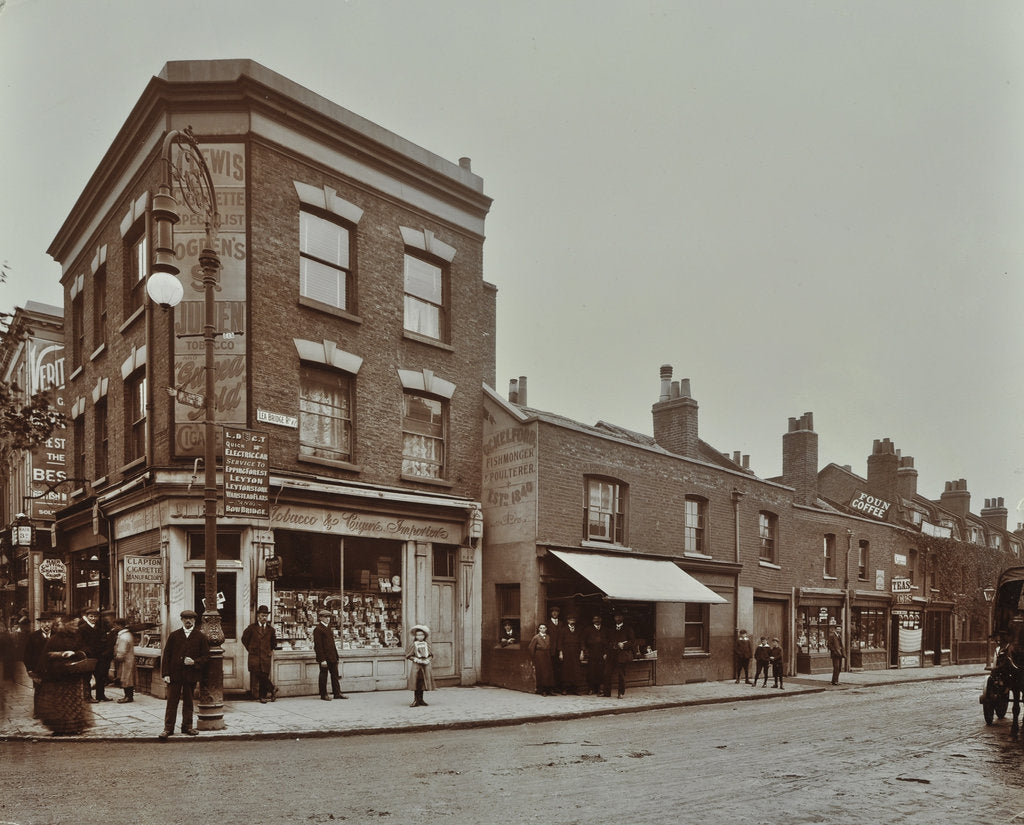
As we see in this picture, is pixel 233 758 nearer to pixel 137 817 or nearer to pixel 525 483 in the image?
pixel 137 817

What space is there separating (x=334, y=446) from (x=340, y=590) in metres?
2.92

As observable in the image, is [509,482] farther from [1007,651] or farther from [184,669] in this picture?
[1007,651]

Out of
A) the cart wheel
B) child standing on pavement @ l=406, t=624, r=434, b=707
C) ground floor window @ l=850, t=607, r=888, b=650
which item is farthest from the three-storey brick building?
ground floor window @ l=850, t=607, r=888, b=650

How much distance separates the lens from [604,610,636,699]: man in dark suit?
18.2 meters

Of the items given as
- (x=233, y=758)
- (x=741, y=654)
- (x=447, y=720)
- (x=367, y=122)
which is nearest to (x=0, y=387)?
(x=233, y=758)

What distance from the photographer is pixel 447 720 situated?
44.5 feet

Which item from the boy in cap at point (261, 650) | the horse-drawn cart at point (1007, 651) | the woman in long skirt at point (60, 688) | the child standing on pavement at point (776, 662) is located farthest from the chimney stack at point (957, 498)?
the woman in long skirt at point (60, 688)

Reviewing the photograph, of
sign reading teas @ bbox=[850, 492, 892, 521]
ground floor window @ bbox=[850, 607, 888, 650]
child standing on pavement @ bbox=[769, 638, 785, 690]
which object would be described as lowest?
ground floor window @ bbox=[850, 607, 888, 650]

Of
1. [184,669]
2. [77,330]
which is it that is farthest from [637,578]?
[77,330]

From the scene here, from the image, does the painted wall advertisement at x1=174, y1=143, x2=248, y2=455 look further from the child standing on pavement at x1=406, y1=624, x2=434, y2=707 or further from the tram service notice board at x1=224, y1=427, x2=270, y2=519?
the child standing on pavement at x1=406, y1=624, x2=434, y2=707

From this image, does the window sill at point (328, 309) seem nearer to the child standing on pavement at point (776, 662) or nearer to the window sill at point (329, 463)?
the window sill at point (329, 463)

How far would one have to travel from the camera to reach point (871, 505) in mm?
37938

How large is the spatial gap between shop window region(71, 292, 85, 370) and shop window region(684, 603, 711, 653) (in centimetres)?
1717

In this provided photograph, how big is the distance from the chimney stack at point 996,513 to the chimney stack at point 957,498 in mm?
6009
